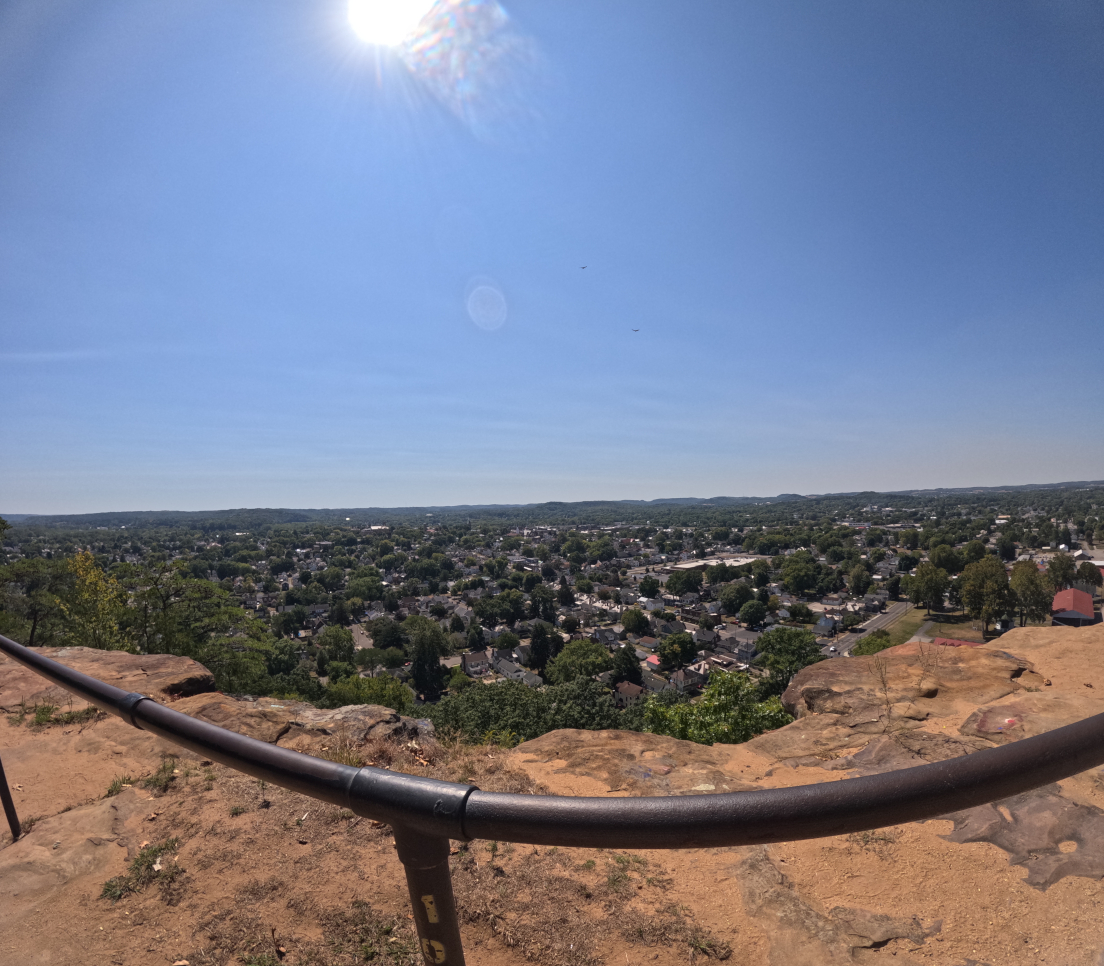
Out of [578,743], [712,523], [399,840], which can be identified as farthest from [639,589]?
[712,523]

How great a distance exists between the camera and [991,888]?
3.31m

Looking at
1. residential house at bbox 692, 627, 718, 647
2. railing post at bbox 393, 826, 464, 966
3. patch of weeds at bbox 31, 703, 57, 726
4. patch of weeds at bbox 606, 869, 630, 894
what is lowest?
residential house at bbox 692, 627, 718, 647

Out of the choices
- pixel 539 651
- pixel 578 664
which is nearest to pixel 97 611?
pixel 578 664

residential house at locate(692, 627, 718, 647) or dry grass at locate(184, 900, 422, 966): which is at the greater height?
dry grass at locate(184, 900, 422, 966)

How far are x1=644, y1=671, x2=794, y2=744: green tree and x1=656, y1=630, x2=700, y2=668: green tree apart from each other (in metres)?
37.8

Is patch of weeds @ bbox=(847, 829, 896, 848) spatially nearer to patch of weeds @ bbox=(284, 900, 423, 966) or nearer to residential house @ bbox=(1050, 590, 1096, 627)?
patch of weeds @ bbox=(284, 900, 423, 966)

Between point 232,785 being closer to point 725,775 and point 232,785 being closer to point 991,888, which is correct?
point 725,775

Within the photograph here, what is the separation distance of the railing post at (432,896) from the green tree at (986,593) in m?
53.2

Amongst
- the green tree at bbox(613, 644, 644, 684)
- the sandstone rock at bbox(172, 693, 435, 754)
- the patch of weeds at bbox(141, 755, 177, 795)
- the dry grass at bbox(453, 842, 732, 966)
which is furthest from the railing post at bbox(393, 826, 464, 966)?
the green tree at bbox(613, 644, 644, 684)

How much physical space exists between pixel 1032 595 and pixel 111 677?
182 ft

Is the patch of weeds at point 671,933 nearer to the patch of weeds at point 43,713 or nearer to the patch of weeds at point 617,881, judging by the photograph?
the patch of weeds at point 617,881

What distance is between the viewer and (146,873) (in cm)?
337

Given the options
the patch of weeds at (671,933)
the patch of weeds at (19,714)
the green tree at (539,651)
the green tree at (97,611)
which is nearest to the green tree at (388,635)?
the green tree at (539,651)

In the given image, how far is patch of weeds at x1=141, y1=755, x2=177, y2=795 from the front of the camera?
4.56m
